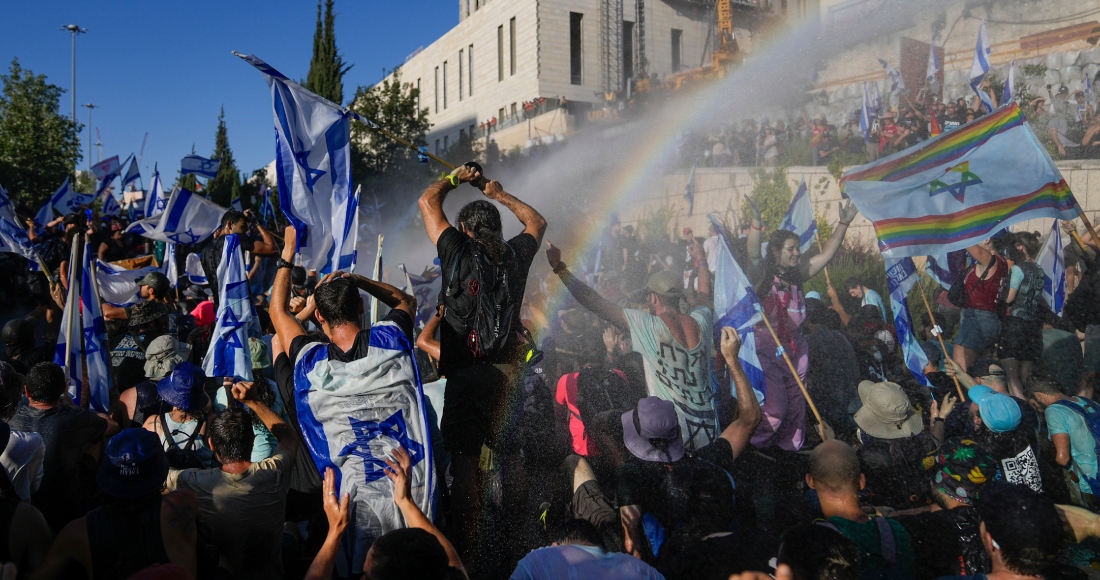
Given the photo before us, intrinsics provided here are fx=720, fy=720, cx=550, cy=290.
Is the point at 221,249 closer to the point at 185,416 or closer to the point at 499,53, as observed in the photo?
the point at 185,416

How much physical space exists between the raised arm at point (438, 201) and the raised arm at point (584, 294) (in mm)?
800

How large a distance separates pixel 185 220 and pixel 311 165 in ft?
17.7

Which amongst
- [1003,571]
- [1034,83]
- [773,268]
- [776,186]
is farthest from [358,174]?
[1003,571]

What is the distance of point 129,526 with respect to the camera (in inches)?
94.8

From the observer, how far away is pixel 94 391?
13.5 feet

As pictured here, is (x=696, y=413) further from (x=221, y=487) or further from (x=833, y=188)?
(x=833, y=188)

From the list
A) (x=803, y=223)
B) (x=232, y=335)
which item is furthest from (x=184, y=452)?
(x=803, y=223)

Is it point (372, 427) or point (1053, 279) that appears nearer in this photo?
point (372, 427)

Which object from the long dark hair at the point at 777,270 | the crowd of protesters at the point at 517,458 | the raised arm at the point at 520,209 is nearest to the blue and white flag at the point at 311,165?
the crowd of protesters at the point at 517,458

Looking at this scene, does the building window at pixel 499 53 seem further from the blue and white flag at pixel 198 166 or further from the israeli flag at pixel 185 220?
the israeli flag at pixel 185 220

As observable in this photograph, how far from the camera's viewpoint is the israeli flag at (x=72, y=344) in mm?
4047

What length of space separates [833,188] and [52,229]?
13436 millimetres

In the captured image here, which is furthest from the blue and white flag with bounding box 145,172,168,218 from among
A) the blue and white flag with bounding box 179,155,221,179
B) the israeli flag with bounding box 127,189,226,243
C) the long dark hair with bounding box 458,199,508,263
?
the long dark hair with bounding box 458,199,508,263

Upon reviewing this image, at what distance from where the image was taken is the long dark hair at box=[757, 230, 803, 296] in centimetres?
570
